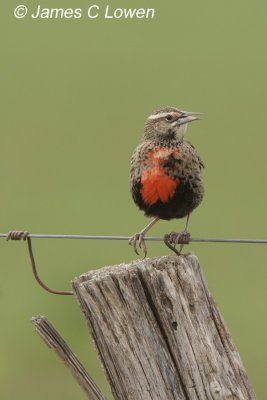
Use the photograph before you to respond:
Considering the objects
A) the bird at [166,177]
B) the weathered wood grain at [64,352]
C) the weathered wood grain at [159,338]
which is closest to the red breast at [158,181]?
the bird at [166,177]

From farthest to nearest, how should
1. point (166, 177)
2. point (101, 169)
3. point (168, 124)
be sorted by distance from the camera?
point (101, 169), point (168, 124), point (166, 177)

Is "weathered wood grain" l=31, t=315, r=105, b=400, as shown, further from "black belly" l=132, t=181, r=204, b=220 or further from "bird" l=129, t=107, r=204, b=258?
"black belly" l=132, t=181, r=204, b=220

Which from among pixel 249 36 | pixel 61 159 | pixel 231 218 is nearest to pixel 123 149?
pixel 61 159

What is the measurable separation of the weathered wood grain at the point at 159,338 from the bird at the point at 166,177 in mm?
A: 1119

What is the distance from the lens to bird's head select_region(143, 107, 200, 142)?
4926 millimetres

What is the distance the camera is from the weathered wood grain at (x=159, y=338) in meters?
3.41

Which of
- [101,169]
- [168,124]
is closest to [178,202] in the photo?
[168,124]

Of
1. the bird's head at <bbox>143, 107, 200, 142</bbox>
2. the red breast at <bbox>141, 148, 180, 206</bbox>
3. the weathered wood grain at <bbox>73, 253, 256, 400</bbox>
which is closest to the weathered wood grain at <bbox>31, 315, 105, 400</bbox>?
the weathered wood grain at <bbox>73, 253, 256, 400</bbox>

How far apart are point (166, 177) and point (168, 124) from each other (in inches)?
16.8

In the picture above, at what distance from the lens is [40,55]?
44.7 ft

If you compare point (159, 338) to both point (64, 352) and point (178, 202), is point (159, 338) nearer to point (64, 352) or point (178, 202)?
point (64, 352)

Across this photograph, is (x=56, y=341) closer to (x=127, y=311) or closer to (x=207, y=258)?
(x=127, y=311)

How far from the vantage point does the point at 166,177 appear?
468cm

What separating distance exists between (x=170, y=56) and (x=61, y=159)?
3550 mm
